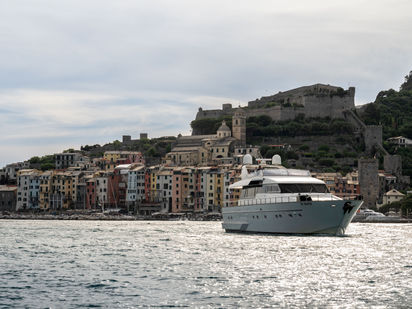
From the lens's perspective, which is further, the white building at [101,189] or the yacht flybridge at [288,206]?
the white building at [101,189]

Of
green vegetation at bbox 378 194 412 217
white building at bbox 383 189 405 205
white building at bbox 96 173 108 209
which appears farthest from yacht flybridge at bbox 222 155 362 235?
white building at bbox 96 173 108 209

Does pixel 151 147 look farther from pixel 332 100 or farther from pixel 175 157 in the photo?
pixel 332 100

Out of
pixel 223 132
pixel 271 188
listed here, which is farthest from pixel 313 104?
pixel 271 188

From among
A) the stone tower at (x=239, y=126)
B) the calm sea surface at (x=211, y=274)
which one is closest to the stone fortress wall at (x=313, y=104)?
the stone tower at (x=239, y=126)

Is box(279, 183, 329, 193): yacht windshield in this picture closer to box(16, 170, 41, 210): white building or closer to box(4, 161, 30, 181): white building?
box(16, 170, 41, 210): white building

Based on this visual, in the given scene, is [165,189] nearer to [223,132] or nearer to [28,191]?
[28,191]

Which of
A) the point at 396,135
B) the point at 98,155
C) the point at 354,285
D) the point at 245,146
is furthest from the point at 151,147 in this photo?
the point at 354,285

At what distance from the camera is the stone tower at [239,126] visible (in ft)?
441

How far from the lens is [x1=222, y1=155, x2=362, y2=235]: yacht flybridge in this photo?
45344 mm

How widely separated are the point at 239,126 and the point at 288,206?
89510 millimetres

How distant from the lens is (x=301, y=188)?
4888cm

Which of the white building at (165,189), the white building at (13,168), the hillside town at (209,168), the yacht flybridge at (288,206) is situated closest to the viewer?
the yacht flybridge at (288,206)

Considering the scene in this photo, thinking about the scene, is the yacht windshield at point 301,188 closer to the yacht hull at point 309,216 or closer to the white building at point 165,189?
the yacht hull at point 309,216

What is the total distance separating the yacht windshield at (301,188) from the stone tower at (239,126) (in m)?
84.4
